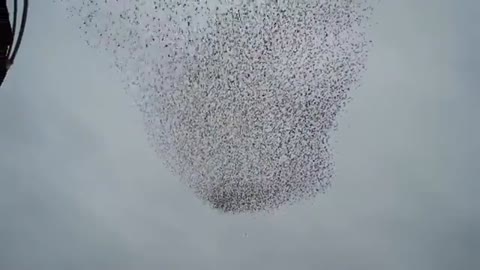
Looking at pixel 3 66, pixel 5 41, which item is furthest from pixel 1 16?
pixel 3 66

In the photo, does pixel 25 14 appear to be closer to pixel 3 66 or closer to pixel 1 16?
pixel 1 16

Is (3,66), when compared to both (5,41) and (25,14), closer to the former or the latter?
(5,41)

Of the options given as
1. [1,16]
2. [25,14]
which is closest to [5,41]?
[1,16]

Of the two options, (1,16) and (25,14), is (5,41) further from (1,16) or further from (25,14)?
(25,14)

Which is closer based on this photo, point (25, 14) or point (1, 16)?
point (25, 14)

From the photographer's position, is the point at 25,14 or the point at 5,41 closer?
the point at 25,14

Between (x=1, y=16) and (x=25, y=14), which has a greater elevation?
(x=1, y=16)

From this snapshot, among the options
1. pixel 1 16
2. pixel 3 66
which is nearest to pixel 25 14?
pixel 1 16
